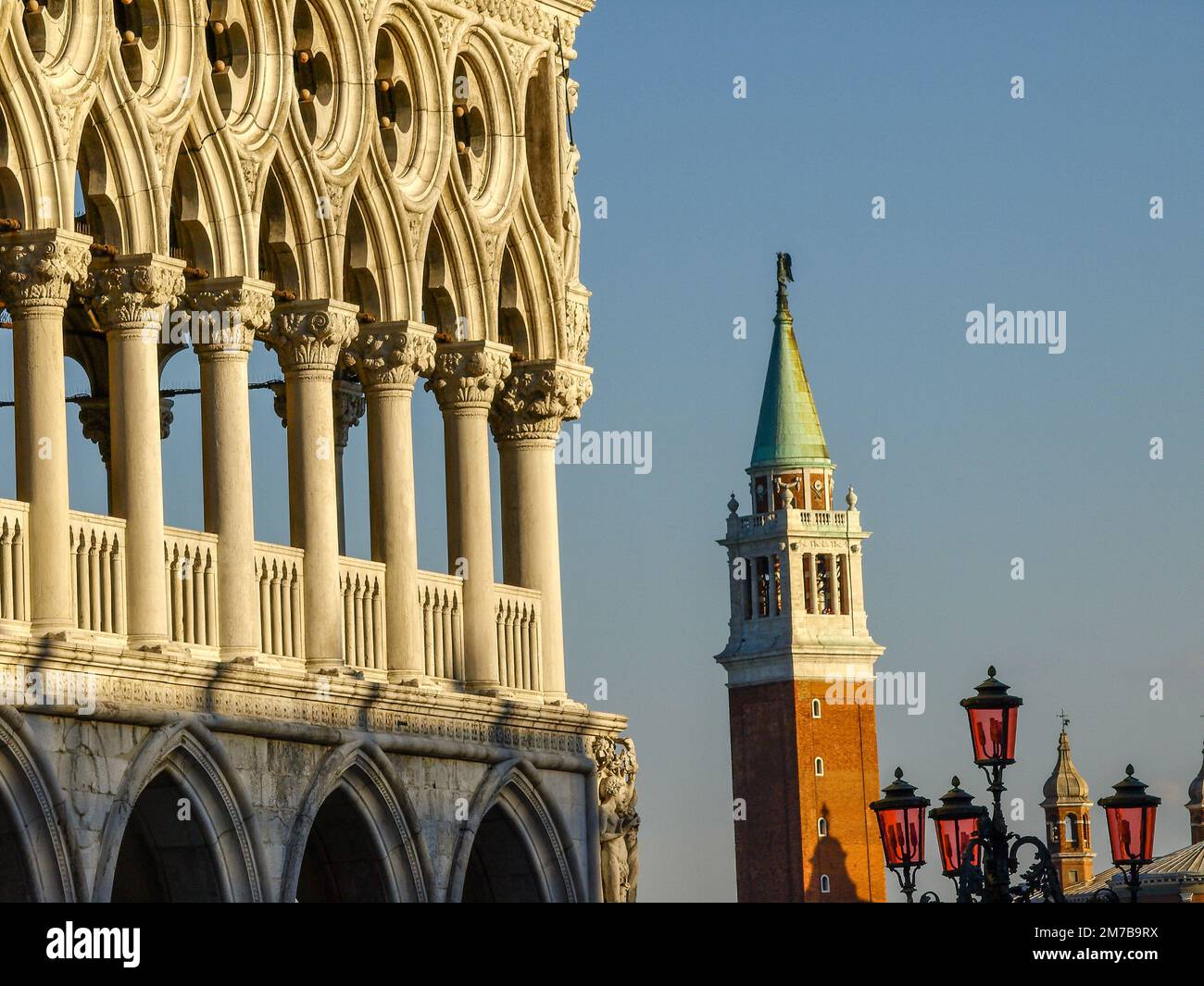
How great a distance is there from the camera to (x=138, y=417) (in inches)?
1098

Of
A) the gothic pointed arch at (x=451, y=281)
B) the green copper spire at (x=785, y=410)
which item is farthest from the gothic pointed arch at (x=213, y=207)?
the green copper spire at (x=785, y=410)

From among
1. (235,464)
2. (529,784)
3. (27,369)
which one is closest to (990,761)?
(529,784)

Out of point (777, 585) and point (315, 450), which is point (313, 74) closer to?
point (315, 450)

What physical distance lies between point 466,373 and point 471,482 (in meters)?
0.98

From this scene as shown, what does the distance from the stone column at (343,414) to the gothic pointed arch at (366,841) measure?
4381 mm

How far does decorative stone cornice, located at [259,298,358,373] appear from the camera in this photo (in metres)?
30.2

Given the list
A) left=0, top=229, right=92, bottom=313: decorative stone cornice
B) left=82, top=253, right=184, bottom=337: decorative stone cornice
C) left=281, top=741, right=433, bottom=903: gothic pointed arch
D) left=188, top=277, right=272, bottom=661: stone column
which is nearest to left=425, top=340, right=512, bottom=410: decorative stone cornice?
left=188, top=277, right=272, bottom=661: stone column

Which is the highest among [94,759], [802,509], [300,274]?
[802,509]

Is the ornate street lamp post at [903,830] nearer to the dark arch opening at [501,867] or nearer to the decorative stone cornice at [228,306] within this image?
the dark arch opening at [501,867]

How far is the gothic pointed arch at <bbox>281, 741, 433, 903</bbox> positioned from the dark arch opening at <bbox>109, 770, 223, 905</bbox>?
1416 millimetres

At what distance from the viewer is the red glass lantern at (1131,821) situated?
3014 cm

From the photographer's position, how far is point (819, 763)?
133 meters

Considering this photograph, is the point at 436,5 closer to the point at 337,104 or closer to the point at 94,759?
the point at 337,104
